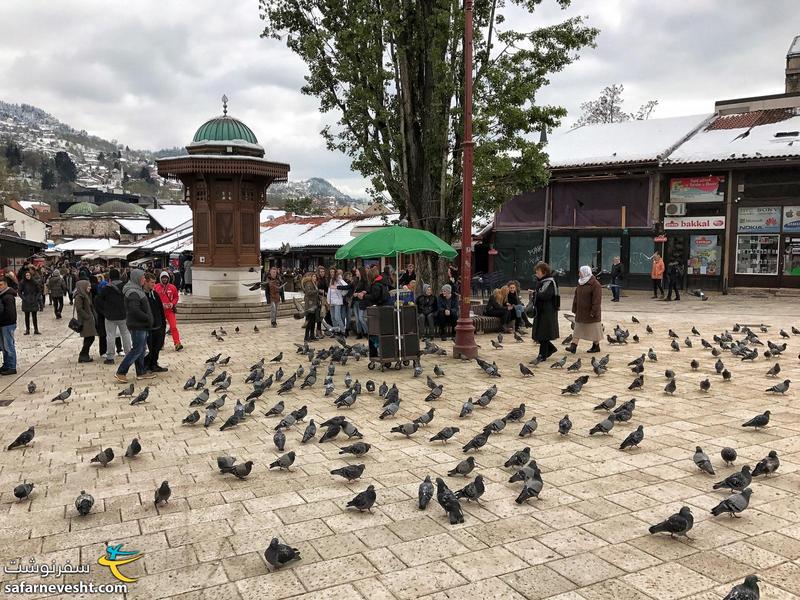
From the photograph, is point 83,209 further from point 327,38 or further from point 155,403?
point 155,403

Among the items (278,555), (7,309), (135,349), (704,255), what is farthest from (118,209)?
(278,555)

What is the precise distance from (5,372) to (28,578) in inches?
355

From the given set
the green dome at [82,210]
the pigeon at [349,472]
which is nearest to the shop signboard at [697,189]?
the pigeon at [349,472]

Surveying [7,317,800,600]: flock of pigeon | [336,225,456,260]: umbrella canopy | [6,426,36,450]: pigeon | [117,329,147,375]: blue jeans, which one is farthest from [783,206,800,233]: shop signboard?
[6,426,36,450]: pigeon

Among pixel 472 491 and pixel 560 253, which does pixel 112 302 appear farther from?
pixel 560 253

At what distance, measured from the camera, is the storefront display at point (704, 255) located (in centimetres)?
2356

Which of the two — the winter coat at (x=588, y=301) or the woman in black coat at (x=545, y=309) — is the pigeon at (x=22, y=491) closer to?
the woman in black coat at (x=545, y=309)

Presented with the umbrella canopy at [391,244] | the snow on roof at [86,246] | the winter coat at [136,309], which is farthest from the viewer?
the snow on roof at [86,246]

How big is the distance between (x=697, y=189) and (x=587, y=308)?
14.9 meters

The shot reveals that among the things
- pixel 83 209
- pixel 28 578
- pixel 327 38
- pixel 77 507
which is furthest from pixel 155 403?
pixel 83 209

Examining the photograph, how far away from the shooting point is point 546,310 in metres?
11.3

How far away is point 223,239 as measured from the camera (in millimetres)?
20875

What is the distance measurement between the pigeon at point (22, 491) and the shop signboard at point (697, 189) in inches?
954

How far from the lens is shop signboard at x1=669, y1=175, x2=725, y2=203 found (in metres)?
23.3
